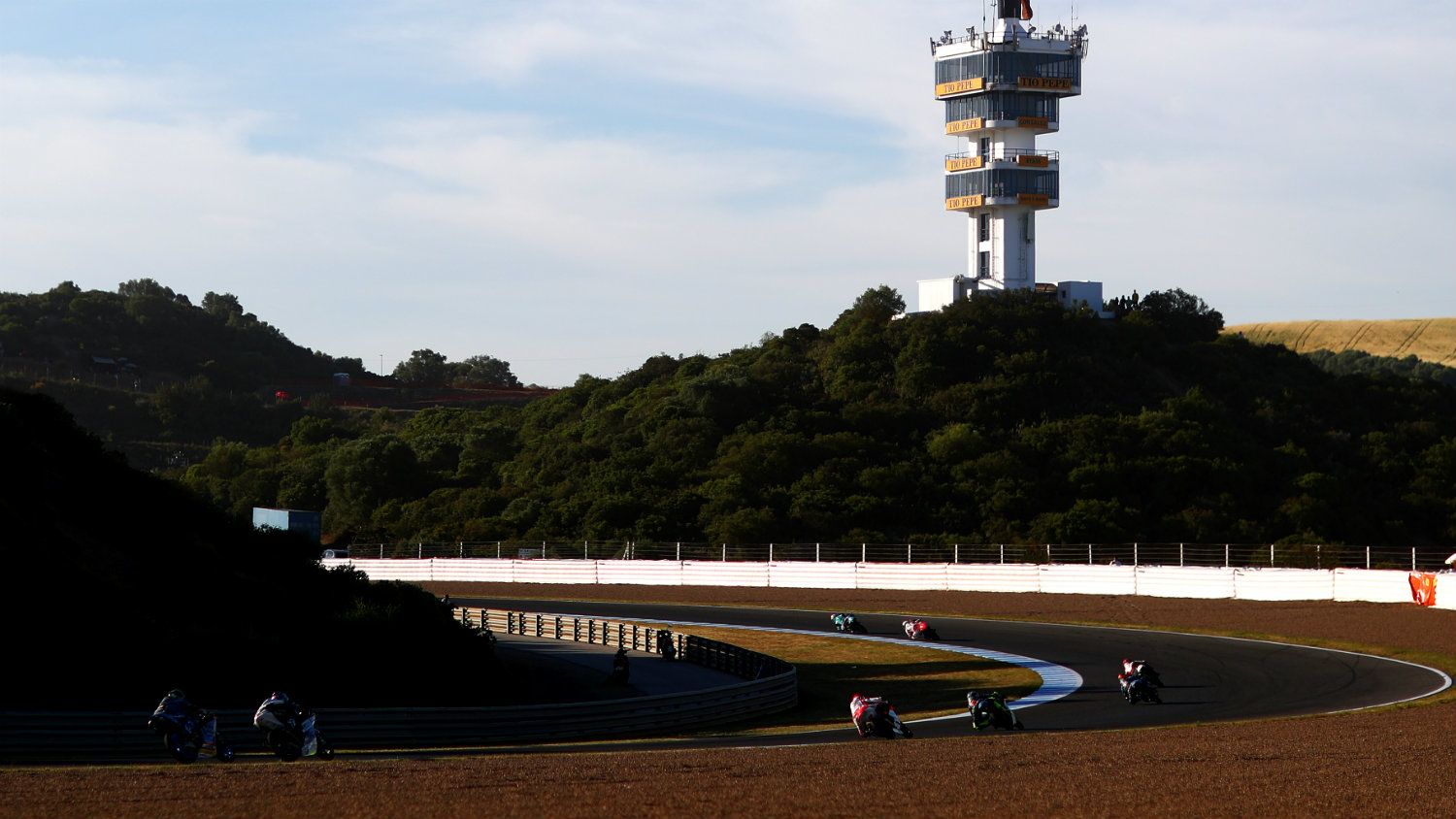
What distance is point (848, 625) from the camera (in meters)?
44.7

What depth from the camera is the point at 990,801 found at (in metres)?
16.8

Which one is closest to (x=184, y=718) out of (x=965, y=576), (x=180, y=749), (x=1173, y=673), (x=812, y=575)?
(x=180, y=749)

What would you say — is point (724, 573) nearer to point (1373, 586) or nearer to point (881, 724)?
point (1373, 586)

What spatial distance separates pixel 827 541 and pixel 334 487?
3350 centimetres

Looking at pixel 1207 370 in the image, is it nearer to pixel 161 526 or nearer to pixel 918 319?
pixel 918 319

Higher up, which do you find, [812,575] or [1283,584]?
[1283,584]

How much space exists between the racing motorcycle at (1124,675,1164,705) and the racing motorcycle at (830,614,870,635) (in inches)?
617

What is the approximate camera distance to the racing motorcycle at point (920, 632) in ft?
138

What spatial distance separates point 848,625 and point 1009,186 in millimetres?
59990

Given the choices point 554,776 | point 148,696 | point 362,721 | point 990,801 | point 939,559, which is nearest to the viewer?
point 990,801

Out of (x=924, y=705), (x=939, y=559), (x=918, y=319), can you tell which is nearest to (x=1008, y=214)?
(x=918, y=319)

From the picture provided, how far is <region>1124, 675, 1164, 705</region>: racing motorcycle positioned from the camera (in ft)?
94.7

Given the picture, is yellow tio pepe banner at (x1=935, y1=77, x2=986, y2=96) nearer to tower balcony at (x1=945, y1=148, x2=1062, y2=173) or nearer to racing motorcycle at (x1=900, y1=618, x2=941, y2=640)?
tower balcony at (x1=945, y1=148, x2=1062, y2=173)

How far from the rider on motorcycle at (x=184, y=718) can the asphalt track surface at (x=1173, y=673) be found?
7389mm
